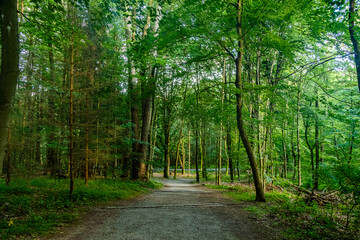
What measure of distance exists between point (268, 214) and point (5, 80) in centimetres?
731

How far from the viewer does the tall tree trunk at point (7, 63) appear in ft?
10.3

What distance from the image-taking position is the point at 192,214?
593 cm

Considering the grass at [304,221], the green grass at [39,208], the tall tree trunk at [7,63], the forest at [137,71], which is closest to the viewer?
the tall tree trunk at [7,63]

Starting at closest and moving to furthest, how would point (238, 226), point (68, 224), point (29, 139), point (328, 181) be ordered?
point (68, 224), point (238, 226), point (328, 181), point (29, 139)

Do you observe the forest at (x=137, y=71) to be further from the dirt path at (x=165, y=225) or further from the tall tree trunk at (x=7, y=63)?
the dirt path at (x=165, y=225)

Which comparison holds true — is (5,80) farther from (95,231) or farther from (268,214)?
(268,214)

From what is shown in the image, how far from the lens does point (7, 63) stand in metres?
3.23

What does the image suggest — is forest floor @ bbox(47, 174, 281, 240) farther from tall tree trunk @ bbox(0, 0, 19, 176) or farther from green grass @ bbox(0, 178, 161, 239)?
tall tree trunk @ bbox(0, 0, 19, 176)

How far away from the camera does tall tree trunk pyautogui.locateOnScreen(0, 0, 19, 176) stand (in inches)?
124

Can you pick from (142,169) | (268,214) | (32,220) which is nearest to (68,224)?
(32,220)

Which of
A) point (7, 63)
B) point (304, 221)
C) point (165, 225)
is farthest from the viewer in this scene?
point (304, 221)

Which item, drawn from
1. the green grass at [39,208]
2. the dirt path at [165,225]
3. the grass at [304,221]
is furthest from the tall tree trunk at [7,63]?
the grass at [304,221]

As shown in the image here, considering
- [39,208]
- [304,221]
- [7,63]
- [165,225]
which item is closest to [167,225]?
[165,225]

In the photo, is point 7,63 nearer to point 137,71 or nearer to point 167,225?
point 167,225
